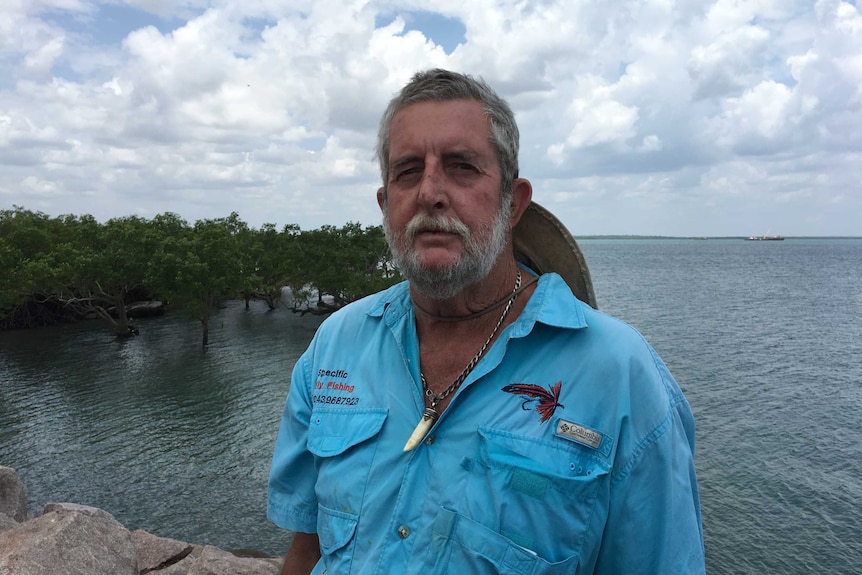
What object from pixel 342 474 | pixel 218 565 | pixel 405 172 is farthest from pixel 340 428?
pixel 218 565

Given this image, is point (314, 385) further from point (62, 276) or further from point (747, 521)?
point (62, 276)

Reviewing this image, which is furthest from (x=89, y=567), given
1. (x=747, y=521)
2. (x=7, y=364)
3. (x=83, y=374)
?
(x=7, y=364)

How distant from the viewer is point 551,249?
9.37 ft

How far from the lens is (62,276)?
35.6 metres

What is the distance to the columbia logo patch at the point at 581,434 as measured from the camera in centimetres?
204

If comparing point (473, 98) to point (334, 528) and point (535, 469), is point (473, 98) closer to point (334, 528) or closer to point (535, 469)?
point (535, 469)

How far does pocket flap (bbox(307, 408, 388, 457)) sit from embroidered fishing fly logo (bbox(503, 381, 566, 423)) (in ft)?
1.90

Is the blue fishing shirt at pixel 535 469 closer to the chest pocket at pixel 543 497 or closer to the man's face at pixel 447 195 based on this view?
the chest pocket at pixel 543 497

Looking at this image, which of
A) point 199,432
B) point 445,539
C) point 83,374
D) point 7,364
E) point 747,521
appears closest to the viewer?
point 445,539

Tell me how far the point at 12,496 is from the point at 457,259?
47.1ft

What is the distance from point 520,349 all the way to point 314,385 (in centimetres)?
102

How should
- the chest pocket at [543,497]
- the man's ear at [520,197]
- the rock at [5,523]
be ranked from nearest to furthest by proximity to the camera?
the chest pocket at [543,497] → the man's ear at [520,197] → the rock at [5,523]

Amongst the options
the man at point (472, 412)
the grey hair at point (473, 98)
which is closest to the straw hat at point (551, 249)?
the man at point (472, 412)

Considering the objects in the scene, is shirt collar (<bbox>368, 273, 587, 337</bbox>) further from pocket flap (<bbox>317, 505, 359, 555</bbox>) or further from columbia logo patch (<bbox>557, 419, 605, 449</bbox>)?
pocket flap (<bbox>317, 505, 359, 555</bbox>)
